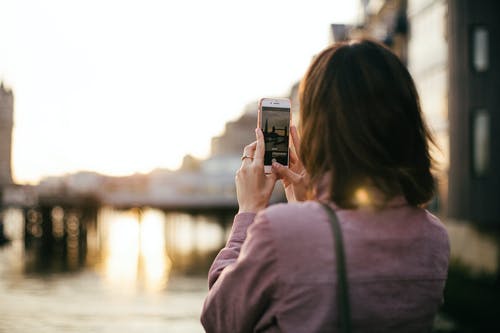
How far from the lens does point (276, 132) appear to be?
2094mm

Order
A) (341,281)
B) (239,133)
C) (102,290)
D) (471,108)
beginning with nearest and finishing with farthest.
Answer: (341,281)
(471,108)
(102,290)
(239,133)

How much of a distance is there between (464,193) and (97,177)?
8604cm

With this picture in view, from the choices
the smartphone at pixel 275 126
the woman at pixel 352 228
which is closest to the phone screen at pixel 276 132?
the smartphone at pixel 275 126

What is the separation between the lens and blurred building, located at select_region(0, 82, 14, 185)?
14638 cm

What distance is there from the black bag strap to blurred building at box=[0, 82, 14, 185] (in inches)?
5860

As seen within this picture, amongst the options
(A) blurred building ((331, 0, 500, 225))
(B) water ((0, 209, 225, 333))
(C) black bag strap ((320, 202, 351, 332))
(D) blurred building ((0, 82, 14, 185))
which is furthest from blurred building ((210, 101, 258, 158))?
(C) black bag strap ((320, 202, 351, 332))

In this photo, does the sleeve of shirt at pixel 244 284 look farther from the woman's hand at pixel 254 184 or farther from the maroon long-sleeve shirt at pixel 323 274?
the woman's hand at pixel 254 184

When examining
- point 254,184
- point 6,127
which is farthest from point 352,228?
point 6,127

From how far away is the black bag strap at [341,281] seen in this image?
1.63 meters

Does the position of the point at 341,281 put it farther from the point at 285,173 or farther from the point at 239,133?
the point at 239,133

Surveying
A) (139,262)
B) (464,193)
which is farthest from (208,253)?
(464,193)

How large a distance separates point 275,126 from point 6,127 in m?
160

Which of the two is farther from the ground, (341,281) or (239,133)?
(239,133)

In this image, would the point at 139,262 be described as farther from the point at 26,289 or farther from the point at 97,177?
the point at 97,177
